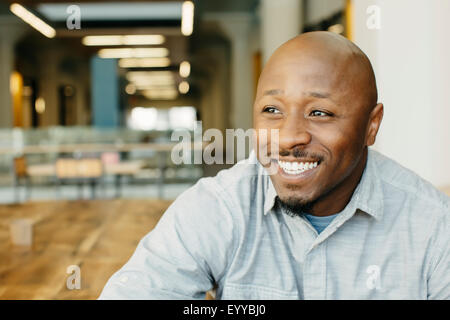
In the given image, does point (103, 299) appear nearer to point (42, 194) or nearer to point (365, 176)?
point (365, 176)

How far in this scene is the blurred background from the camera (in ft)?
4.87

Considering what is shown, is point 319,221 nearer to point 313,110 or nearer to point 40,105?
point 313,110

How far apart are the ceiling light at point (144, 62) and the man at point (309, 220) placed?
1090cm

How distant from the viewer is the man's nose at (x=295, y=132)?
29.7 inches

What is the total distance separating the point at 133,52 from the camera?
10.6 metres

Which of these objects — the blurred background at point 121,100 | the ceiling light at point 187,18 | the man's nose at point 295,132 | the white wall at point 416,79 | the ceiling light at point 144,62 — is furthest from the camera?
the ceiling light at point 144,62

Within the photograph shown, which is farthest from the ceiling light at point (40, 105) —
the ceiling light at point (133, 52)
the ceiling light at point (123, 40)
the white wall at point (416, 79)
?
the white wall at point (416, 79)

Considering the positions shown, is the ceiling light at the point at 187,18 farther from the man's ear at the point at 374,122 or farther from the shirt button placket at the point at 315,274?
the shirt button placket at the point at 315,274

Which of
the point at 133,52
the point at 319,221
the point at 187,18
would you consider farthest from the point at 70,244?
the point at 133,52

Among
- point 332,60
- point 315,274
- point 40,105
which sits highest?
point 40,105

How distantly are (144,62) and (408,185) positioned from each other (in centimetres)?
1270

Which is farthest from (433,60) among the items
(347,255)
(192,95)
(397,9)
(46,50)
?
(192,95)

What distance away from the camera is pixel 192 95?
1089 inches

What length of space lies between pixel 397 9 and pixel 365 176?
1043 mm
